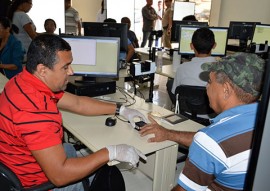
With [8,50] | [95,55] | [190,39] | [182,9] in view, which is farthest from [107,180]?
[182,9]

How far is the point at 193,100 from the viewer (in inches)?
86.0

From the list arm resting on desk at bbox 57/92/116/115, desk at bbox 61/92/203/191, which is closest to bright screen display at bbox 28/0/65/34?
arm resting on desk at bbox 57/92/116/115

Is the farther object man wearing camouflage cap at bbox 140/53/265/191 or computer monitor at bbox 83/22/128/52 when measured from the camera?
computer monitor at bbox 83/22/128/52

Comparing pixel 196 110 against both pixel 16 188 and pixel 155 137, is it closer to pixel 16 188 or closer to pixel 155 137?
pixel 155 137

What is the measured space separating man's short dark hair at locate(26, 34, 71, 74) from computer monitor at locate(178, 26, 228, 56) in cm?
231

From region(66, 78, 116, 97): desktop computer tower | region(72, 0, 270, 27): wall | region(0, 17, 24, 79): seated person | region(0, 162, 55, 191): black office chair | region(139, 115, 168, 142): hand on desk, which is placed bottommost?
region(0, 162, 55, 191): black office chair

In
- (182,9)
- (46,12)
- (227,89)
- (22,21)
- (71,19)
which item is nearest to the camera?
(227,89)

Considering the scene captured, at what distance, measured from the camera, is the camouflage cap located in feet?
3.06

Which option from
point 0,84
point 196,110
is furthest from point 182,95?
point 0,84

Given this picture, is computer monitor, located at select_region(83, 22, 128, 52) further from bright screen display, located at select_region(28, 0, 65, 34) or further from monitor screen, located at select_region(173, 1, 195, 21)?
monitor screen, located at select_region(173, 1, 195, 21)

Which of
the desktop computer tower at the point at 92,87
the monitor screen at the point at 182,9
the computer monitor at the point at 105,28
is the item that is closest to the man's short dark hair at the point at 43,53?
the desktop computer tower at the point at 92,87

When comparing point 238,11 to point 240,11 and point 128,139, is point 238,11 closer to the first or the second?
point 240,11

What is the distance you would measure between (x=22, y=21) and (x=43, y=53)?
283 centimetres

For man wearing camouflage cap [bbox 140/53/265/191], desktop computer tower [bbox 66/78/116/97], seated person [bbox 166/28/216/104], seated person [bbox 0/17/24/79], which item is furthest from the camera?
seated person [bbox 0/17/24/79]
